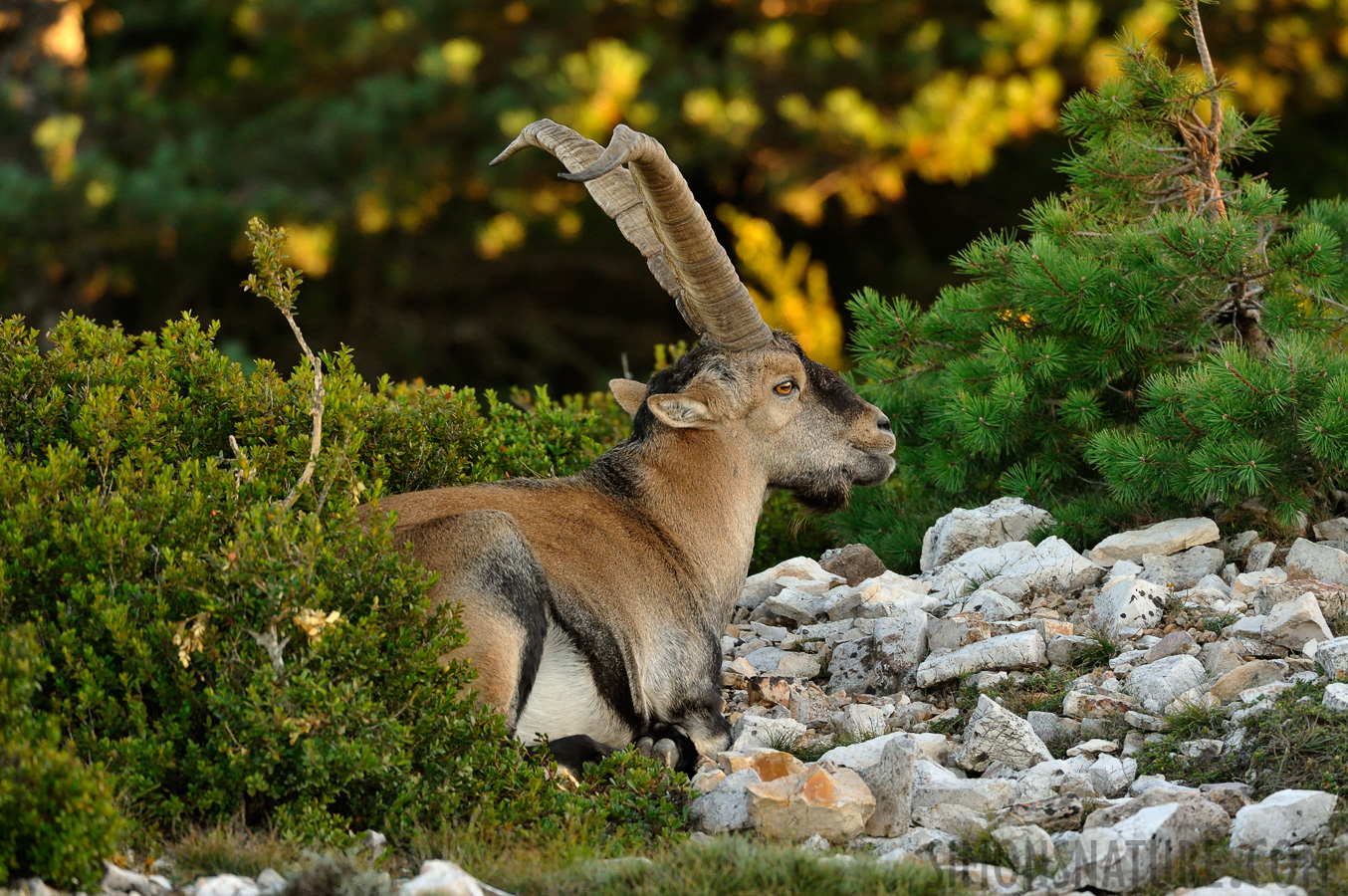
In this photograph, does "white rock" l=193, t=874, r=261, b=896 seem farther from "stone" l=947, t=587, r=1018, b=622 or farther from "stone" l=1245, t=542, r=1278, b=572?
"stone" l=1245, t=542, r=1278, b=572

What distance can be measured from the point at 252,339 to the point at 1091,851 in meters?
15.9

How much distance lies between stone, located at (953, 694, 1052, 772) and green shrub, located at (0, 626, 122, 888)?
3043 millimetres

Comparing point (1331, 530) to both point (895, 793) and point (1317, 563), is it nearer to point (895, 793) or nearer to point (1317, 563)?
point (1317, 563)

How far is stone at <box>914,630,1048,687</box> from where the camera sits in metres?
6.21

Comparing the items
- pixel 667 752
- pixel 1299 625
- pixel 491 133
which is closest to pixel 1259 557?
pixel 1299 625

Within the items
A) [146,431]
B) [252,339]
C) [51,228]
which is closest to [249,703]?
[146,431]

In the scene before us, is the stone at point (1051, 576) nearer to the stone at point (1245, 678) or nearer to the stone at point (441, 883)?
the stone at point (1245, 678)

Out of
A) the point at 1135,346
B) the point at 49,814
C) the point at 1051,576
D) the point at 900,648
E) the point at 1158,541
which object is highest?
the point at 1135,346

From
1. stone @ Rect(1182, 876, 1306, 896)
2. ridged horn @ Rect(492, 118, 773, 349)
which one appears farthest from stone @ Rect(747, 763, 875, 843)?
ridged horn @ Rect(492, 118, 773, 349)

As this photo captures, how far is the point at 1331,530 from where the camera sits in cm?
725

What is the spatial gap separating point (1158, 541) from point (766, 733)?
2.55 metres

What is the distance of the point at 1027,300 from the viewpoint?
799 centimetres

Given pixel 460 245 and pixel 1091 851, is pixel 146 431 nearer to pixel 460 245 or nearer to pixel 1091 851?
pixel 1091 851

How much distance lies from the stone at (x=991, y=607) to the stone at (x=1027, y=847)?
2.29 meters
